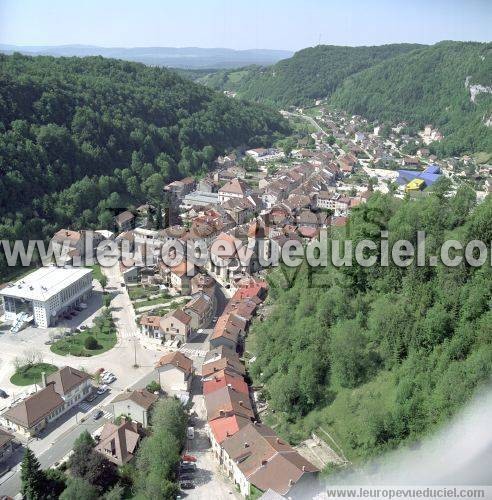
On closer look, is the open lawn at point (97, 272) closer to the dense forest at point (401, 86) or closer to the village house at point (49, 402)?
the village house at point (49, 402)

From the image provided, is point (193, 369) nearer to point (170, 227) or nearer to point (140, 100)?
point (170, 227)

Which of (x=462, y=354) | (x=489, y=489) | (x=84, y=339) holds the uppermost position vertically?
(x=489, y=489)

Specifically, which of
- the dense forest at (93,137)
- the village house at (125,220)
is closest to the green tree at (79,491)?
the dense forest at (93,137)

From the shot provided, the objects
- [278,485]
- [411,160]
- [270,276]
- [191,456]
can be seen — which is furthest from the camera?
[411,160]

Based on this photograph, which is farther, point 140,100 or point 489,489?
point 140,100

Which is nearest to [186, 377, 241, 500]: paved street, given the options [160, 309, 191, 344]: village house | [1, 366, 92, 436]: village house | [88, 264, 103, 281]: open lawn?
[1, 366, 92, 436]: village house

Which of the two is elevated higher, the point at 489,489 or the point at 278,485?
the point at 489,489

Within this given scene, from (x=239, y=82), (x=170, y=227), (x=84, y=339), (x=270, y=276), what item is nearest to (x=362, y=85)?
(x=239, y=82)
